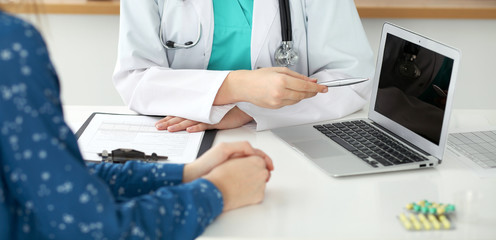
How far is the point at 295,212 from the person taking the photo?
1065mm

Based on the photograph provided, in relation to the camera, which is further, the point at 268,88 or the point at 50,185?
the point at 268,88

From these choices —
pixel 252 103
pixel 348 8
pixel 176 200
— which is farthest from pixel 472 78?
pixel 176 200

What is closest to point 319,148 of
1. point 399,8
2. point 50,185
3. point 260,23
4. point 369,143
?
point 369,143

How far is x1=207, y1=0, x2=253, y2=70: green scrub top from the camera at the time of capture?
64.6 inches

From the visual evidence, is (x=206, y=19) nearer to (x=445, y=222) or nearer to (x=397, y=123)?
(x=397, y=123)

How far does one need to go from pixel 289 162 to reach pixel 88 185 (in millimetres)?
549

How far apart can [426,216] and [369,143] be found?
0.31 metres

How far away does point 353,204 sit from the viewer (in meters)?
1.09

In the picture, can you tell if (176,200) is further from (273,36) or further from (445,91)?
(273,36)

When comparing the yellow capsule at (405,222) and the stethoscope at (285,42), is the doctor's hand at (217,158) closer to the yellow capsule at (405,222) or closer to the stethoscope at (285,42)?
the yellow capsule at (405,222)

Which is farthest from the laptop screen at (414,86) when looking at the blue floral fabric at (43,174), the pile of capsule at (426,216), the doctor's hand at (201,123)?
the blue floral fabric at (43,174)

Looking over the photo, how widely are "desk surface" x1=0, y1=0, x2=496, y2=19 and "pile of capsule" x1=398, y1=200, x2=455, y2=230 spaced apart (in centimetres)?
157

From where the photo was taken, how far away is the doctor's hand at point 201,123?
1.45 meters

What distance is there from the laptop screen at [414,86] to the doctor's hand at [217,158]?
0.36m
